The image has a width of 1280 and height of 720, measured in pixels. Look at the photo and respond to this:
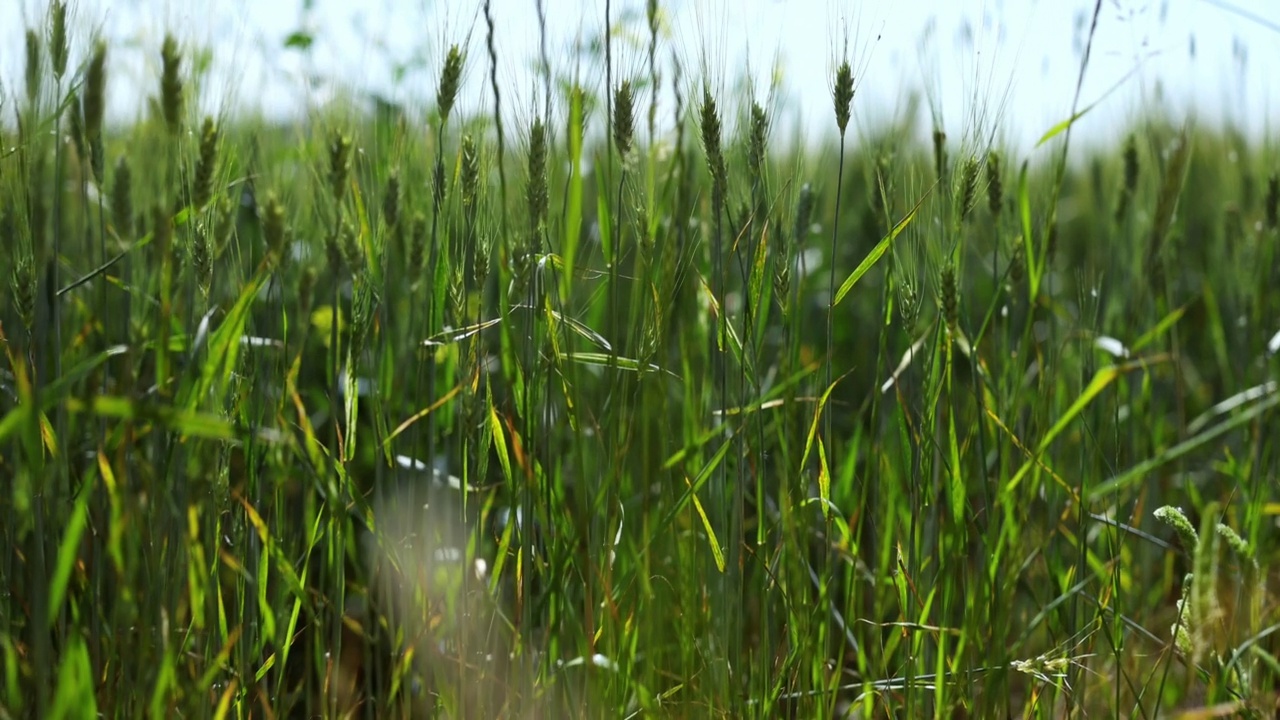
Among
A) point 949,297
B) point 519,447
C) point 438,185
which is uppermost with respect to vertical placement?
point 438,185

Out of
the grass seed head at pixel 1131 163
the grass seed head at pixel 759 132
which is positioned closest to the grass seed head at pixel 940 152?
the grass seed head at pixel 759 132

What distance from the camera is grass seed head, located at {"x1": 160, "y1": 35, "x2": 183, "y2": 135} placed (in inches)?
29.1

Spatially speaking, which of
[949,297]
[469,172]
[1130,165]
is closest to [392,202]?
[469,172]

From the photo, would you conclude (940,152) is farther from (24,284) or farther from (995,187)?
(24,284)

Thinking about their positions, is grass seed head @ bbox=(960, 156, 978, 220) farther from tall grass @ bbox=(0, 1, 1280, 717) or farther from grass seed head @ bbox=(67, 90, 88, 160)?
grass seed head @ bbox=(67, 90, 88, 160)

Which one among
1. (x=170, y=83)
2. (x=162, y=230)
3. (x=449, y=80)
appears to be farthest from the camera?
(x=449, y=80)

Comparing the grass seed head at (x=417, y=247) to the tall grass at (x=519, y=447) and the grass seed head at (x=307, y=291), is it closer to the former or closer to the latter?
the tall grass at (x=519, y=447)

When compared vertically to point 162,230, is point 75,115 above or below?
above

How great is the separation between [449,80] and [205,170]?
10.7 inches

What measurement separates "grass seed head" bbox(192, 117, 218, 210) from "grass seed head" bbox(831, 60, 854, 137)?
22.5 inches

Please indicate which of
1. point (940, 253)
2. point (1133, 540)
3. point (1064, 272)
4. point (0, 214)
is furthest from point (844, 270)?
point (0, 214)

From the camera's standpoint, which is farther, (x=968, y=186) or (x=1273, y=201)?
(x=1273, y=201)

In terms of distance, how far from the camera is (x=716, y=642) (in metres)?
1.03

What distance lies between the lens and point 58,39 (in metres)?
0.90
